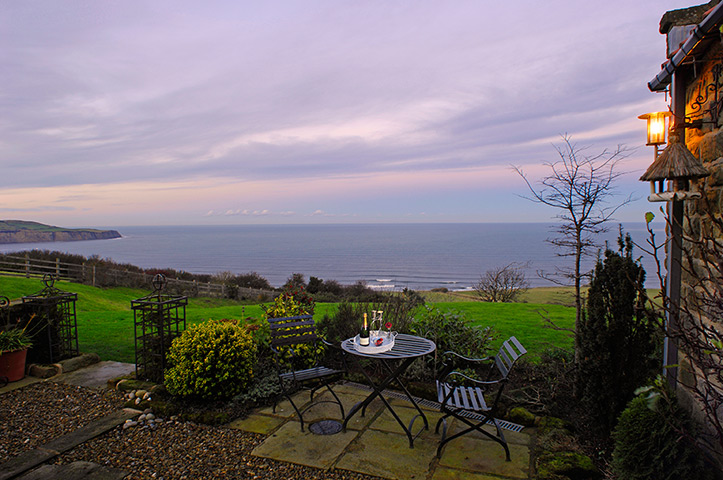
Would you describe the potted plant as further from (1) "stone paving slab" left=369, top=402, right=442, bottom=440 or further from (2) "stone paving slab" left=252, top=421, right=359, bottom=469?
(1) "stone paving slab" left=369, top=402, right=442, bottom=440

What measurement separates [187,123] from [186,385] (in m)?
10.4

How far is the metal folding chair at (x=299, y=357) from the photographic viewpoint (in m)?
3.84

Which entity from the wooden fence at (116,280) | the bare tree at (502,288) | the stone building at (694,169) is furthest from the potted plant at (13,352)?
the wooden fence at (116,280)

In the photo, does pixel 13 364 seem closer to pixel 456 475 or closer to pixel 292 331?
pixel 292 331

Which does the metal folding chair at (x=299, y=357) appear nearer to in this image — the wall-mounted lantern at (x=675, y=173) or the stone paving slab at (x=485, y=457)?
the stone paving slab at (x=485, y=457)

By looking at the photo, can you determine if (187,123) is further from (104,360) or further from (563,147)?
(563,147)

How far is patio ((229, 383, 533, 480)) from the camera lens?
295 centimetres

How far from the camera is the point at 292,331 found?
4.48 metres

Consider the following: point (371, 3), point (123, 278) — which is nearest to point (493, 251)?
point (123, 278)

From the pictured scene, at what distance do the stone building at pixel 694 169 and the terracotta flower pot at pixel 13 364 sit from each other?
7.03 meters

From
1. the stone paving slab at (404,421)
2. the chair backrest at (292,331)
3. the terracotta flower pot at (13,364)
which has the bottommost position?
the stone paving slab at (404,421)

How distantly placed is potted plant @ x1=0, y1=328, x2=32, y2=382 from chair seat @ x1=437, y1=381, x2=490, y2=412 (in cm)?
543

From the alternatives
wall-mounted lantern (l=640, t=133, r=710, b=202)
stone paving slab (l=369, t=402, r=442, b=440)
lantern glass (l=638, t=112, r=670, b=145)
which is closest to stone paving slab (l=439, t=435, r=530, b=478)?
stone paving slab (l=369, t=402, r=442, b=440)

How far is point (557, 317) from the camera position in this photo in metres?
8.60
